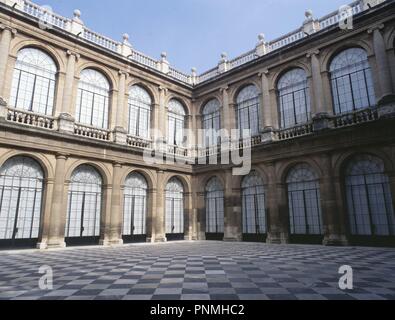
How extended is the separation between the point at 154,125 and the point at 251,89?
6.66 m

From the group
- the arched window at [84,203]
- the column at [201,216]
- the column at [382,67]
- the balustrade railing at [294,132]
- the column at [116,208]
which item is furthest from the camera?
the column at [201,216]

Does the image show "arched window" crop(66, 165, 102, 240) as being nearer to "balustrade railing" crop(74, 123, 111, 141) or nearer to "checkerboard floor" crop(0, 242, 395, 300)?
"balustrade railing" crop(74, 123, 111, 141)

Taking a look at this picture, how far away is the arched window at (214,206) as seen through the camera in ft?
60.7

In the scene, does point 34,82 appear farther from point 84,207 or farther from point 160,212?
point 160,212

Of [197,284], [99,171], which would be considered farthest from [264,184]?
[197,284]

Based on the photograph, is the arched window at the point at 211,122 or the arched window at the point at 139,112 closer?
the arched window at the point at 139,112

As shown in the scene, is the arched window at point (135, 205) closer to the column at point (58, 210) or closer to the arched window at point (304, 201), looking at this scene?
the column at point (58, 210)

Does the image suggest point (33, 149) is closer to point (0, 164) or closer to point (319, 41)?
point (0, 164)

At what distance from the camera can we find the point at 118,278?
626cm

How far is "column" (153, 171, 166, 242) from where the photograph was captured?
17.3 meters

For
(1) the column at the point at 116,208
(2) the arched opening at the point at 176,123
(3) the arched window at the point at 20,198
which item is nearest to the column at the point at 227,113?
(2) the arched opening at the point at 176,123

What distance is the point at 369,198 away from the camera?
13.0 m

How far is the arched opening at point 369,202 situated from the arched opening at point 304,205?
1476 mm
